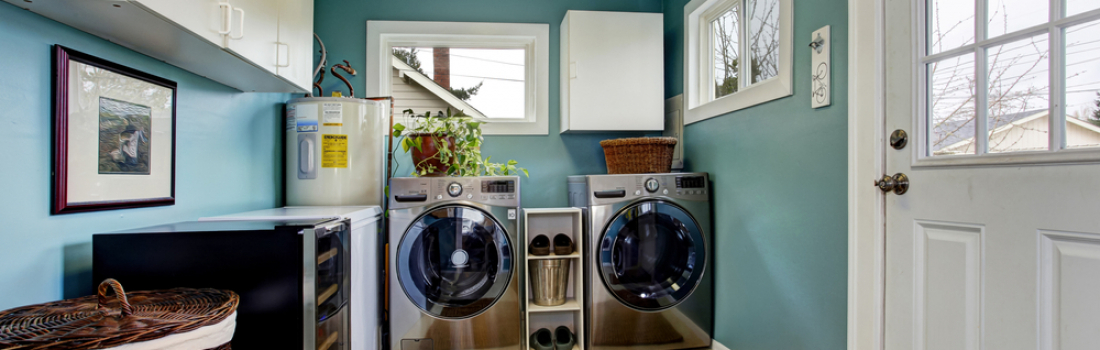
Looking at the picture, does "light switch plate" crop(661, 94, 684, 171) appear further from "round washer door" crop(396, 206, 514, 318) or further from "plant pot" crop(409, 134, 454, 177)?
"plant pot" crop(409, 134, 454, 177)

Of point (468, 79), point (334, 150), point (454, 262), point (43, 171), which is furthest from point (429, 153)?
point (43, 171)

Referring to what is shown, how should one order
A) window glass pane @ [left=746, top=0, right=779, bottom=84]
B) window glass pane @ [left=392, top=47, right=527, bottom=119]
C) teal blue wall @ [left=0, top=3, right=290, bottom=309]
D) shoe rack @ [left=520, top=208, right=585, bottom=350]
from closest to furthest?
teal blue wall @ [left=0, top=3, right=290, bottom=309], window glass pane @ [left=746, top=0, right=779, bottom=84], shoe rack @ [left=520, top=208, right=585, bottom=350], window glass pane @ [left=392, top=47, right=527, bottom=119]

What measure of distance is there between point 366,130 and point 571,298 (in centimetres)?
138

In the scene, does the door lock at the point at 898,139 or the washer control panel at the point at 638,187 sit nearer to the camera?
the door lock at the point at 898,139

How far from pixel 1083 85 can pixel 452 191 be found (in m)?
1.97

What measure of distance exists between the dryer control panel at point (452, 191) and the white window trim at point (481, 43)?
613mm

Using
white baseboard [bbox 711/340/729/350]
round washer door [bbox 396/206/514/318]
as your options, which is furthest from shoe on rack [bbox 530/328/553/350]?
white baseboard [bbox 711/340/729/350]

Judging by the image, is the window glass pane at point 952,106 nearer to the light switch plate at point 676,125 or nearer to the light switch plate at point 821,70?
the light switch plate at point 821,70

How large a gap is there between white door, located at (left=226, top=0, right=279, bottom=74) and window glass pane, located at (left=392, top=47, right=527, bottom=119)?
3.72ft

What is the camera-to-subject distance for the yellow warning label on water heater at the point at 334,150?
217cm

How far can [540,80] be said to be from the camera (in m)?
2.72

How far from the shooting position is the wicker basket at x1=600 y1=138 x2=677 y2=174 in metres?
2.19

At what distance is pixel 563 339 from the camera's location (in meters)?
2.21

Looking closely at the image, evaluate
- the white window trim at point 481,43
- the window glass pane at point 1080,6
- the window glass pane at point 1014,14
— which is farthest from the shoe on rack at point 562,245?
the window glass pane at point 1080,6
